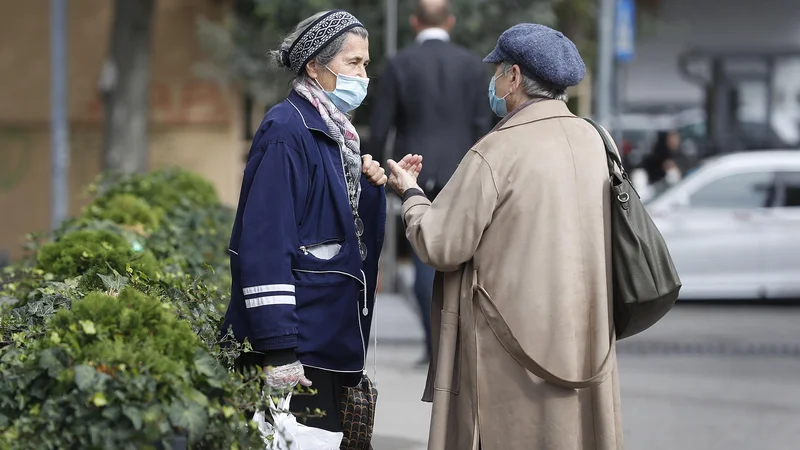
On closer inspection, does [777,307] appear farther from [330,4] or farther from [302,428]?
[302,428]

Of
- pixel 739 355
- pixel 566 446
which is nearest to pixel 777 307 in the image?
pixel 739 355

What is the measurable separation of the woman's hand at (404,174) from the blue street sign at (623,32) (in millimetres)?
10194

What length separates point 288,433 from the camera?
3672 millimetres

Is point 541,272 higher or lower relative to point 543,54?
lower

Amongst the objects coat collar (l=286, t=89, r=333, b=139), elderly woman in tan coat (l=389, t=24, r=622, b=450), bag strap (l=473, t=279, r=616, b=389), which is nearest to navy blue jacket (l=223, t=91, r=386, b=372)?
coat collar (l=286, t=89, r=333, b=139)

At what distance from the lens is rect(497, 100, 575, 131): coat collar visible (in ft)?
12.4

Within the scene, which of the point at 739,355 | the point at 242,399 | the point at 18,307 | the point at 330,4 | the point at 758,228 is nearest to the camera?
the point at 242,399

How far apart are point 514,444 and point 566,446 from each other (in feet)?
0.49

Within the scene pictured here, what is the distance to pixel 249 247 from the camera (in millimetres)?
3721

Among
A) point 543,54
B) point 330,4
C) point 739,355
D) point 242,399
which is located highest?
point 330,4

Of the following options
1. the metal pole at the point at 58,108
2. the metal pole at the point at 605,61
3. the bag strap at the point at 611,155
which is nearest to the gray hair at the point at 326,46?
the bag strap at the point at 611,155

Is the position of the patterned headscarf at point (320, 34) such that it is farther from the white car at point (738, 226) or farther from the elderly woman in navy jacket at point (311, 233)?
the white car at point (738, 226)

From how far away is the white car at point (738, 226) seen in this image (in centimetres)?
1167

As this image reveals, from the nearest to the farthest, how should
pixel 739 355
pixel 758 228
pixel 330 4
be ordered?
pixel 739 355 < pixel 758 228 < pixel 330 4
